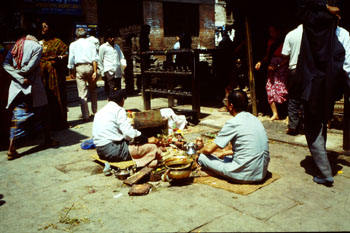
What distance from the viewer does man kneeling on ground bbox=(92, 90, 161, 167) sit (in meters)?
5.03

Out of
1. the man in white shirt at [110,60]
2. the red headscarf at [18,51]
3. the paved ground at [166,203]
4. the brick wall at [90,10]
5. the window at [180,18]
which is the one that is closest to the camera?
the paved ground at [166,203]

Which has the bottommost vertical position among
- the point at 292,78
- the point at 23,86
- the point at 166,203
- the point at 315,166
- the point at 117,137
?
the point at 166,203

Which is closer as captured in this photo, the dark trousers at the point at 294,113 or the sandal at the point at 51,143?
the dark trousers at the point at 294,113

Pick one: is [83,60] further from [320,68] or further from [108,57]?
[320,68]

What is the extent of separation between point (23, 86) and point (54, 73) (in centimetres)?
166

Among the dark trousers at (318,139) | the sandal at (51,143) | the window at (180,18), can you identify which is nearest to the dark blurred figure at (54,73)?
the sandal at (51,143)

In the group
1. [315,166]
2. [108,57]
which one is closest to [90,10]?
[108,57]

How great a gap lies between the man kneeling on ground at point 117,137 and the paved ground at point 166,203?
0.42 m

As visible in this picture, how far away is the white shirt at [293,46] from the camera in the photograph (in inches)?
224

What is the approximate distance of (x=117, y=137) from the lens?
509 centimetres

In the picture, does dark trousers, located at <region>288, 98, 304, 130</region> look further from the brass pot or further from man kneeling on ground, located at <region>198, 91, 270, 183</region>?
the brass pot

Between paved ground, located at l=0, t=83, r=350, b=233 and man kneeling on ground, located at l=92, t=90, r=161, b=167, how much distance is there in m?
0.42

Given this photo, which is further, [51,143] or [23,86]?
[51,143]

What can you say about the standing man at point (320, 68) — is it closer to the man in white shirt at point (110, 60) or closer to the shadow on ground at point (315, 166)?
the shadow on ground at point (315, 166)
